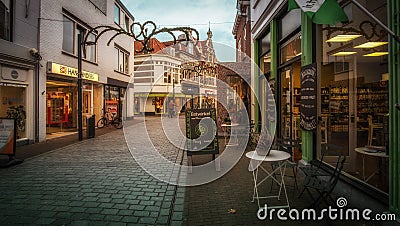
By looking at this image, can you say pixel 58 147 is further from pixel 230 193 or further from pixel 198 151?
pixel 230 193

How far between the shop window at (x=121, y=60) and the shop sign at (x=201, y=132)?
14501 mm

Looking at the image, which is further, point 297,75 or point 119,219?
point 297,75

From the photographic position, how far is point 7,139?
670 cm

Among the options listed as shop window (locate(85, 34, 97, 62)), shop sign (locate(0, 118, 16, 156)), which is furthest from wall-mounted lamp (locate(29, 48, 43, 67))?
shop window (locate(85, 34, 97, 62))

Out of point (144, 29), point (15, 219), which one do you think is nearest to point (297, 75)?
point (144, 29)

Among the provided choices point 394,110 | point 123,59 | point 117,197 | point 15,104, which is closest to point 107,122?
point 123,59

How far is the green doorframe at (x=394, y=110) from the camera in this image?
3.00 m

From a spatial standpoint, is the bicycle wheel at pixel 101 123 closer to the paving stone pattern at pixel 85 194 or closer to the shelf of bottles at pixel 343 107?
A: the paving stone pattern at pixel 85 194

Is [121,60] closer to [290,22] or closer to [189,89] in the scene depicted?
[189,89]

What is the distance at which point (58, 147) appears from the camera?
9.38m

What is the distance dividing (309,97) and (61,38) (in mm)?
11404

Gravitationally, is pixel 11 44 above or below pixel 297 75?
above

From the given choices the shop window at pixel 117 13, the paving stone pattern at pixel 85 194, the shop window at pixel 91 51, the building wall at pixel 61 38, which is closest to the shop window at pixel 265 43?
the paving stone pattern at pixel 85 194

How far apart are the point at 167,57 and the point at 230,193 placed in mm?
36075
